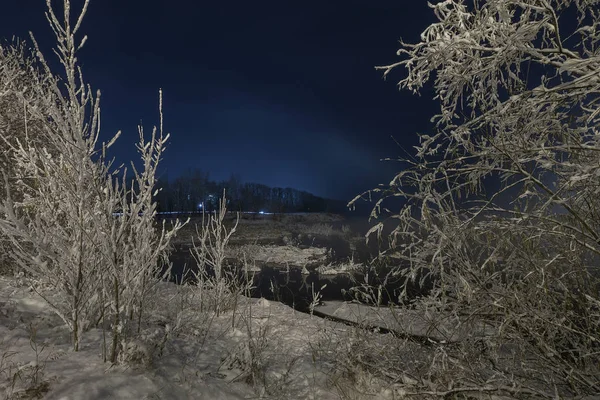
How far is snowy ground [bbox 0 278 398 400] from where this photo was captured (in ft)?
9.16

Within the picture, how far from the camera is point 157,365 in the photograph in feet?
11.7

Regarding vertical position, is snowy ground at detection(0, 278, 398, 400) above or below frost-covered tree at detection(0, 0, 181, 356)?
below

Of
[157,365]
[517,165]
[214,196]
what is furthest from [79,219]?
[214,196]

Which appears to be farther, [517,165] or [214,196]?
[214,196]

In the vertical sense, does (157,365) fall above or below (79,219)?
below

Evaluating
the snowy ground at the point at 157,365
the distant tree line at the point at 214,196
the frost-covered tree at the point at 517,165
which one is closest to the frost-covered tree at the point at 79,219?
the snowy ground at the point at 157,365

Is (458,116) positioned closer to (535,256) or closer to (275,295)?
(535,256)

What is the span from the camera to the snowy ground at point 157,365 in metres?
2.79

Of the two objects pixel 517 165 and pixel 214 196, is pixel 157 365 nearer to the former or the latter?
pixel 517 165

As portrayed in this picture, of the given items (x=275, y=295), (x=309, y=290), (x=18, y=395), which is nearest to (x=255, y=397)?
(x=18, y=395)

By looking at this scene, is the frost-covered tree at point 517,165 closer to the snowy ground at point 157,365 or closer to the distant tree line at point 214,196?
the snowy ground at point 157,365

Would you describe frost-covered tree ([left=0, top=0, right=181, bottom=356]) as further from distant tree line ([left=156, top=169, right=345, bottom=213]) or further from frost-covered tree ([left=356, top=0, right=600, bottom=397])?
distant tree line ([left=156, top=169, right=345, bottom=213])

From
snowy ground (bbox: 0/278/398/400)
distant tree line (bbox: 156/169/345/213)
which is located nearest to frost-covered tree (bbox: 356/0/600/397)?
snowy ground (bbox: 0/278/398/400)

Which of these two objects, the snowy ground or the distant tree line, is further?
the distant tree line
